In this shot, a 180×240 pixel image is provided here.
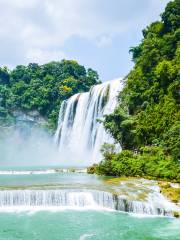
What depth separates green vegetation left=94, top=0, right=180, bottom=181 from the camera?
24.1 meters

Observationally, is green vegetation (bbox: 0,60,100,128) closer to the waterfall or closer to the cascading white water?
the cascading white water

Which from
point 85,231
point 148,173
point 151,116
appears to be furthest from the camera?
point 151,116

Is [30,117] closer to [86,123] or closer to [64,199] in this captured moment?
[86,123]

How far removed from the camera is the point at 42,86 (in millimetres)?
62719

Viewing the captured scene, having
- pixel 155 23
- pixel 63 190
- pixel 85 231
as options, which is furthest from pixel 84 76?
pixel 85 231

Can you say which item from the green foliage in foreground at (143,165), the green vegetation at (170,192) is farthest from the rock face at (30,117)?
the green vegetation at (170,192)

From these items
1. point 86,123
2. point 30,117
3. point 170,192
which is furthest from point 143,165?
point 30,117

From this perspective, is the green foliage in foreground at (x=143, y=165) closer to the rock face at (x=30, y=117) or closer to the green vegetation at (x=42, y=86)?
the green vegetation at (x=42, y=86)

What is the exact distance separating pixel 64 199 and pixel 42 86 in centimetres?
4599

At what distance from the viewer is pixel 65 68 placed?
6550cm

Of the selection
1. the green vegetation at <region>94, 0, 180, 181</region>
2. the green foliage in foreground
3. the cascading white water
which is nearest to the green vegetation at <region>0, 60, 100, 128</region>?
the cascading white water

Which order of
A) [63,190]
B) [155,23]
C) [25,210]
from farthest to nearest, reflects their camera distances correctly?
1. [155,23]
2. [63,190]
3. [25,210]

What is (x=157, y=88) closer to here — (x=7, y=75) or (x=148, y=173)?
(x=148, y=173)

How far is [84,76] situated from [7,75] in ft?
41.9
